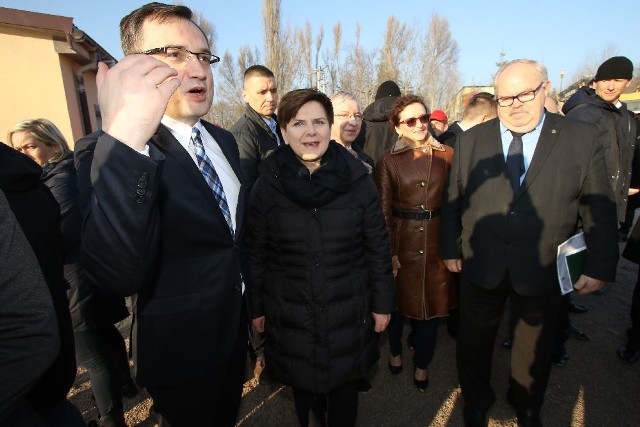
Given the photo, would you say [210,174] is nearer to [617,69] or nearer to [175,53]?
[175,53]

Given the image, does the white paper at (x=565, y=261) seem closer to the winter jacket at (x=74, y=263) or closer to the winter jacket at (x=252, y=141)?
the winter jacket at (x=252, y=141)

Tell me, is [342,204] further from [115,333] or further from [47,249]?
[115,333]

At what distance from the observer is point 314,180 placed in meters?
1.83

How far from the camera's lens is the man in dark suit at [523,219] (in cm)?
204

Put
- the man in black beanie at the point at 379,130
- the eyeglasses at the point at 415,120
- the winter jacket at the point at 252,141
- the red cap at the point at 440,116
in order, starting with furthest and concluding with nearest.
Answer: the red cap at the point at 440,116 → the man in black beanie at the point at 379,130 → the winter jacket at the point at 252,141 → the eyeglasses at the point at 415,120

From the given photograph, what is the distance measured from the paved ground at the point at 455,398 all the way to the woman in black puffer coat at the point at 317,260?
2.40 feet

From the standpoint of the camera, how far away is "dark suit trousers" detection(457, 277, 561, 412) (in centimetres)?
221

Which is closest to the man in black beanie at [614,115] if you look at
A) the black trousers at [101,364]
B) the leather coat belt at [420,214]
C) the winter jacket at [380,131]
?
the winter jacket at [380,131]

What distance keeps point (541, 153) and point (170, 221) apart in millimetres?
2033

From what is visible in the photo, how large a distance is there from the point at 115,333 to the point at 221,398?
1.39 metres

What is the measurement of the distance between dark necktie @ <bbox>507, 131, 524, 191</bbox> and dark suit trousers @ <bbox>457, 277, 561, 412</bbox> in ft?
2.15

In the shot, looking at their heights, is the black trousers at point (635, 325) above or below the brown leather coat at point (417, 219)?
below

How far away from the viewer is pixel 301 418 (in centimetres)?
217

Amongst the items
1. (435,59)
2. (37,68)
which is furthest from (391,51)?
(37,68)
